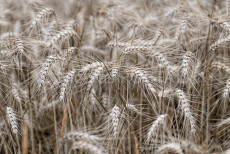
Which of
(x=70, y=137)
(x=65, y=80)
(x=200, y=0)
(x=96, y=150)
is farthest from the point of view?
(x=200, y=0)

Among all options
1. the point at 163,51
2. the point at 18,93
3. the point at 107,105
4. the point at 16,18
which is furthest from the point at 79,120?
the point at 16,18

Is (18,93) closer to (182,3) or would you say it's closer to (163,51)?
(163,51)

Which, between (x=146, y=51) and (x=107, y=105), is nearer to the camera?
(x=146, y=51)

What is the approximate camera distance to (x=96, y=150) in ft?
5.26

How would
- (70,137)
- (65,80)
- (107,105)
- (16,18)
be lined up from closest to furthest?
(70,137) → (65,80) → (107,105) → (16,18)

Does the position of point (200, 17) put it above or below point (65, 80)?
above

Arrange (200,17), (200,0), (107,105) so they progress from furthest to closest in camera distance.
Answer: (200,0) → (200,17) → (107,105)

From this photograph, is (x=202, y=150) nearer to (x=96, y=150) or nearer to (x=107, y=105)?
(x=96, y=150)

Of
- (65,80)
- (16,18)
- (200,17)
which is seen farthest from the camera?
(16,18)

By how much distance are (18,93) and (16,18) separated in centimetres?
219

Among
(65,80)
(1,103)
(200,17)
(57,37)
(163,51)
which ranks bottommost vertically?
(1,103)

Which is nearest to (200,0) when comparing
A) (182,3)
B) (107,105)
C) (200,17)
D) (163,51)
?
(182,3)

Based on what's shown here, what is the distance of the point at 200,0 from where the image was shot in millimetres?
3707

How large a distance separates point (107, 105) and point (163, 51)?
0.79m
